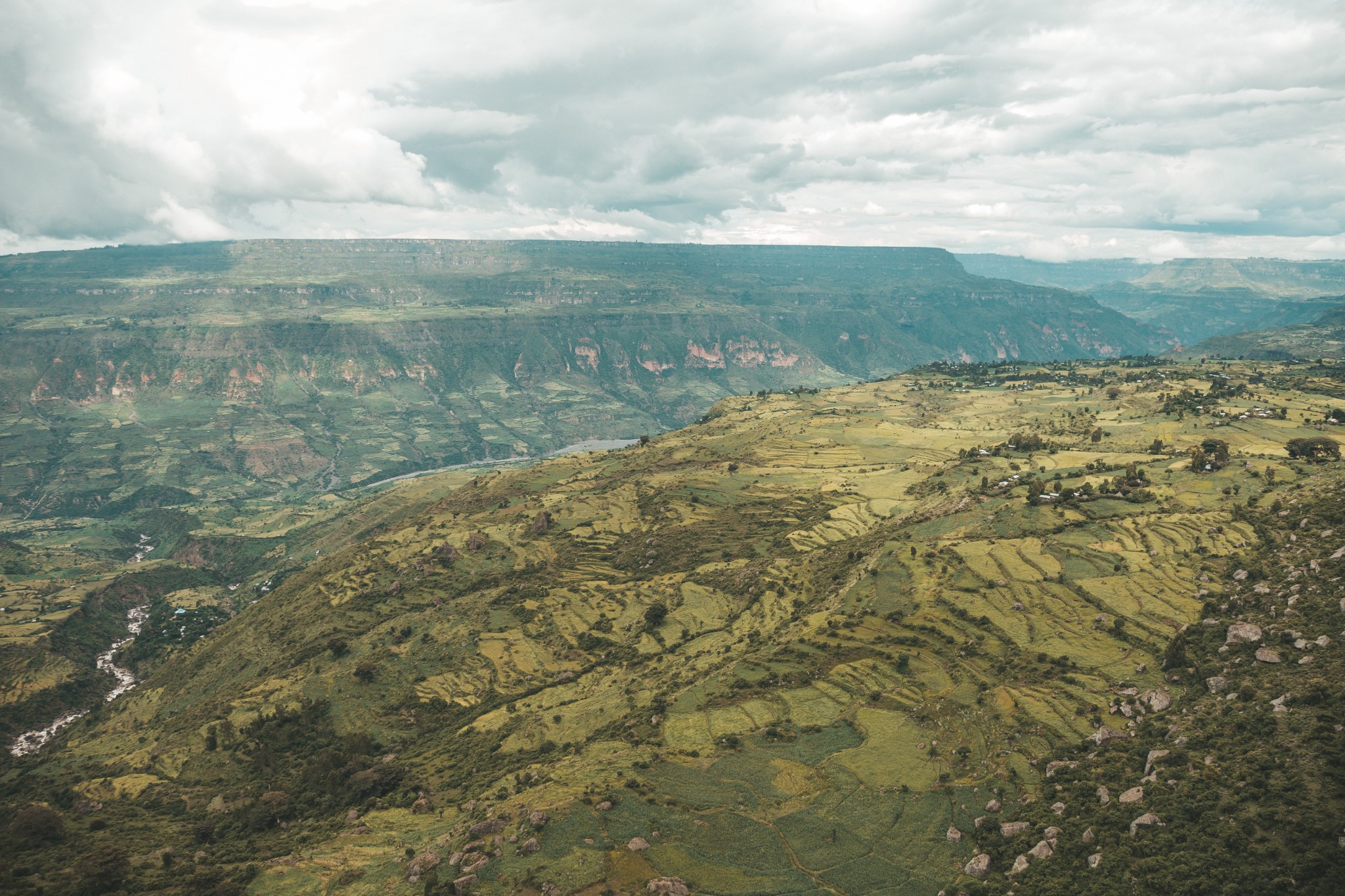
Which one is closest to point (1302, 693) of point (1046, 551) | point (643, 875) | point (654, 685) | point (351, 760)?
point (1046, 551)

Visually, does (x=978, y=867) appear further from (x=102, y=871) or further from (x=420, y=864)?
(x=102, y=871)

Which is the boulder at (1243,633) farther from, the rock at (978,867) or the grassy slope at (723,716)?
the rock at (978,867)

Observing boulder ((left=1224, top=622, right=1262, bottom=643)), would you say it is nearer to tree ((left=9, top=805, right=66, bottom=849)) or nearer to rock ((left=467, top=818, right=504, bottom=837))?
rock ((left=467, top=818, right=504, bottom=837))

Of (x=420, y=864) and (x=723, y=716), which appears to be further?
(x=723, y=716)

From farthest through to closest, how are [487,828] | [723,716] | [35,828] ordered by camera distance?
[723,716], [35,828], [487,828]

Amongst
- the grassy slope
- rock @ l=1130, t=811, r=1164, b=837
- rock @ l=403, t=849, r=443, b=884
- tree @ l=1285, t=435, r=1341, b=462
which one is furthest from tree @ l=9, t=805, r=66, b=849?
tree @ l=1285, t=435, r=1341, b=462

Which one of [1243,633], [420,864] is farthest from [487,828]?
[1243,633]

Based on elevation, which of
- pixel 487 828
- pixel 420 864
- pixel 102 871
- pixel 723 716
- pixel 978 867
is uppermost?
pixel 978 867
